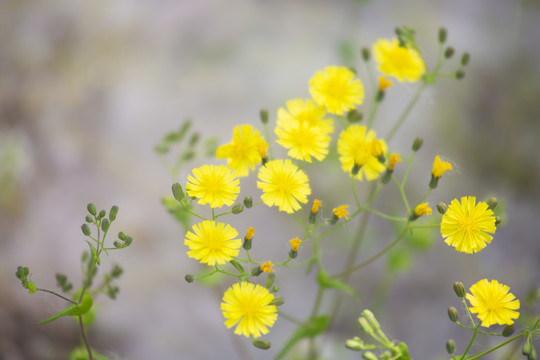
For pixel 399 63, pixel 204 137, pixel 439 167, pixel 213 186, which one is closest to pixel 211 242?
pixel 213 186

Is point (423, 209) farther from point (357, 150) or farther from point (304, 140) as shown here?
point (304, 140)

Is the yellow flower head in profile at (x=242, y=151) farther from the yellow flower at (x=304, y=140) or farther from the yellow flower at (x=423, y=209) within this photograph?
the yellow flower at (x=423, y=209)

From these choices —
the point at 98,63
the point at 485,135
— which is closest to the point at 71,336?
the point at 98,63

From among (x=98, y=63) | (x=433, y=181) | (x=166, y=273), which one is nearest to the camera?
(x=433, y=181)

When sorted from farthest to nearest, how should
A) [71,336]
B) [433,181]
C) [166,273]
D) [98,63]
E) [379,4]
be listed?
[379,4] → [98,63] → [166,273] → [71,336] → [433,181]

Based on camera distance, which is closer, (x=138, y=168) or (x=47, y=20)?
(x=138, y=168)

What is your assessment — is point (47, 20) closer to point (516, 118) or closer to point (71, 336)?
point (71, 336)
